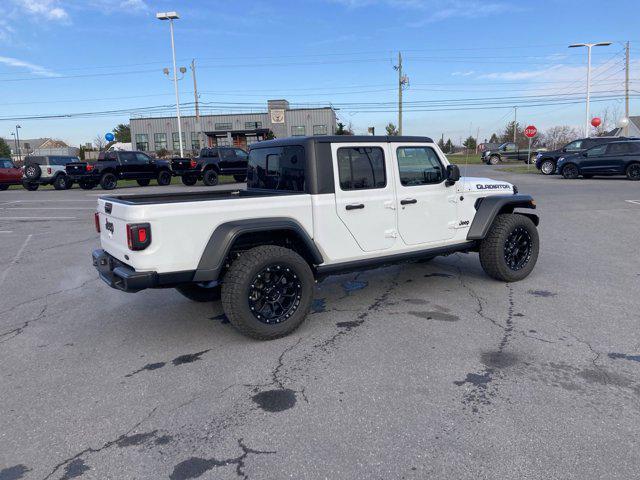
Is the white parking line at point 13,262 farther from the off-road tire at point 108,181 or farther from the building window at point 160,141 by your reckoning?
the building window at point 160,141

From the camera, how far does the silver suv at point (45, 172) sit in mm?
23078

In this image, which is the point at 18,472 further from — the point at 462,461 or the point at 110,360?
the point at 462,461

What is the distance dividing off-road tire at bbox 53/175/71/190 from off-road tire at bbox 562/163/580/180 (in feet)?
74.7

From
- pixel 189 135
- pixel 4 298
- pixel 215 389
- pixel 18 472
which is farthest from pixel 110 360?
pixel 189 135

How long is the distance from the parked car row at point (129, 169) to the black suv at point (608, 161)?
14.5 m

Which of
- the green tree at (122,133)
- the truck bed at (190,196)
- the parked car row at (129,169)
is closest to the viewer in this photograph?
the truck bed at (190,196)

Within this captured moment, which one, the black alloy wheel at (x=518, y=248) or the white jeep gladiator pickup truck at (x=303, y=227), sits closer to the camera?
the white jeep gladiator pickup truck at (x=303, y=227)

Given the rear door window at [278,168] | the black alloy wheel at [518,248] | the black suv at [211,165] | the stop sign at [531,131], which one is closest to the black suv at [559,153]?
the stop sign at [531,131]

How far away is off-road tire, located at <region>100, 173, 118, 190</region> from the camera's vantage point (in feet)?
72.4

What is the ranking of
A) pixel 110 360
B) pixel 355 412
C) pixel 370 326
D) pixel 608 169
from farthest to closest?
pixel 608 169
pixel 370 326
pixel 110 360
pixel 355 412

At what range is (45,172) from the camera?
23.4 meters

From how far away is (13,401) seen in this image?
135 inches

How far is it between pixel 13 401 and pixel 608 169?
2222 cm

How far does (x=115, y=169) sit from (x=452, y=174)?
65.7ft
